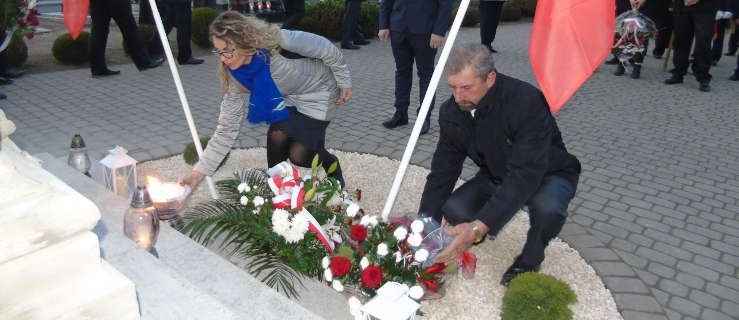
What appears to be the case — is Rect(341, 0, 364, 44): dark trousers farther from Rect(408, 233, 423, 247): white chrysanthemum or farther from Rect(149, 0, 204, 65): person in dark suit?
Rect(408, 233, 423, 247): white chrysanthemum

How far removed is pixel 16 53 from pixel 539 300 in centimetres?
841

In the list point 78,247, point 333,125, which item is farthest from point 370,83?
point 78,247

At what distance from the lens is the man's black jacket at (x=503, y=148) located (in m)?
3.14

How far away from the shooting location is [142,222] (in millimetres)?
2566

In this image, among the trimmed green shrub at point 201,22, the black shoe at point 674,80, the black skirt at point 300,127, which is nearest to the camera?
the black skirt at point 300,127

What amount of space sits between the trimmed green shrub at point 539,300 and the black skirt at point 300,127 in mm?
1814

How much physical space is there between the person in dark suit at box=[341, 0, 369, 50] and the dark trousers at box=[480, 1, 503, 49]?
2369mm

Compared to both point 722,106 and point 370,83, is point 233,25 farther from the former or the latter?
point 722,106

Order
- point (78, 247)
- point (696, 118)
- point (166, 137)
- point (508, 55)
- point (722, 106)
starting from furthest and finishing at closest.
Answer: point (508, 55)
point (722, 106)
point (696, 118)
point (166, 137)
point (78, 247)

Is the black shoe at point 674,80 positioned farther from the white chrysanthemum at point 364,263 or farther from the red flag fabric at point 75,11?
A: the red flag fabric at point 75,11

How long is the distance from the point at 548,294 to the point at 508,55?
9.48 m

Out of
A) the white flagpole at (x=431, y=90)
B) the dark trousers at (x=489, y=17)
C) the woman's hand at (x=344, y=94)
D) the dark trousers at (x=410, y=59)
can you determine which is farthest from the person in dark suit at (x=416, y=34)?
the dark trousers at (x=489, y=17)

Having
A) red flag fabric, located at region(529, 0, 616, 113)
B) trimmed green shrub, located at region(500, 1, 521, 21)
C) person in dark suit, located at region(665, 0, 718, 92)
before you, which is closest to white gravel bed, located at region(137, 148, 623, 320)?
red flag fabric, located at region(529, 0, 616, 113)

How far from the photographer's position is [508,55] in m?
11.8
